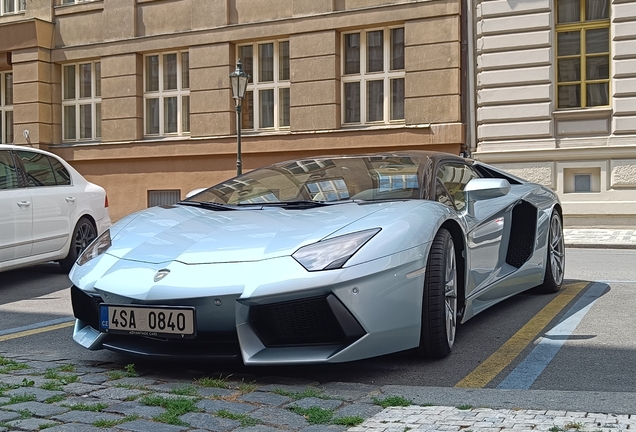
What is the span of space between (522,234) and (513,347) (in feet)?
4.91

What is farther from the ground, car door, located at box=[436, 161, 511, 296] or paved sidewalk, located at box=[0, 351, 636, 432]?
car door, located at box=[436, 161, 511, 296]

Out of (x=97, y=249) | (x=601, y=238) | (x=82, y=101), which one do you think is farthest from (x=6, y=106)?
(x=97, y=249)

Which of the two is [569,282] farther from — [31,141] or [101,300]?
[31,141]

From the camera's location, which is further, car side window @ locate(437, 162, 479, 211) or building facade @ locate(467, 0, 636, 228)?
building facade @ locate(467, 0, 636, 228)

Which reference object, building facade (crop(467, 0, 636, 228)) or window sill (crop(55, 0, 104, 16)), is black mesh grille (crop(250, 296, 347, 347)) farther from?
window sill (crop(55, 0, 104, 16))

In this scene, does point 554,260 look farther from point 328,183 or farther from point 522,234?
point 328,183

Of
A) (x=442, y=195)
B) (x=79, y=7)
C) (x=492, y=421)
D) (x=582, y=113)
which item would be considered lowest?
(x=492, y=421)

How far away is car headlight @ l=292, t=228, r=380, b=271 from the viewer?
379 cm

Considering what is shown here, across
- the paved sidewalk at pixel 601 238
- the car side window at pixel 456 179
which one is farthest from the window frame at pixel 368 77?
the car side window at pixel 456 179

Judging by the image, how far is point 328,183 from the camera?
495cm

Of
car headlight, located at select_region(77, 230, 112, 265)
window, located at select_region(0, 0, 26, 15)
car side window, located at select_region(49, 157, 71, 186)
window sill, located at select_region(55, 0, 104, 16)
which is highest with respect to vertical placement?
window, located at select_region(0, 0, 26, 15)

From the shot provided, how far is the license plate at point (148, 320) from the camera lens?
12.3ft

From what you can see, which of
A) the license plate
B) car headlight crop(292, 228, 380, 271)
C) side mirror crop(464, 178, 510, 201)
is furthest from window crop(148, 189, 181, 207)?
car headlight crop(292, 228, 380, 271)

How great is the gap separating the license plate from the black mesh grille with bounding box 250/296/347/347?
0.31 m
